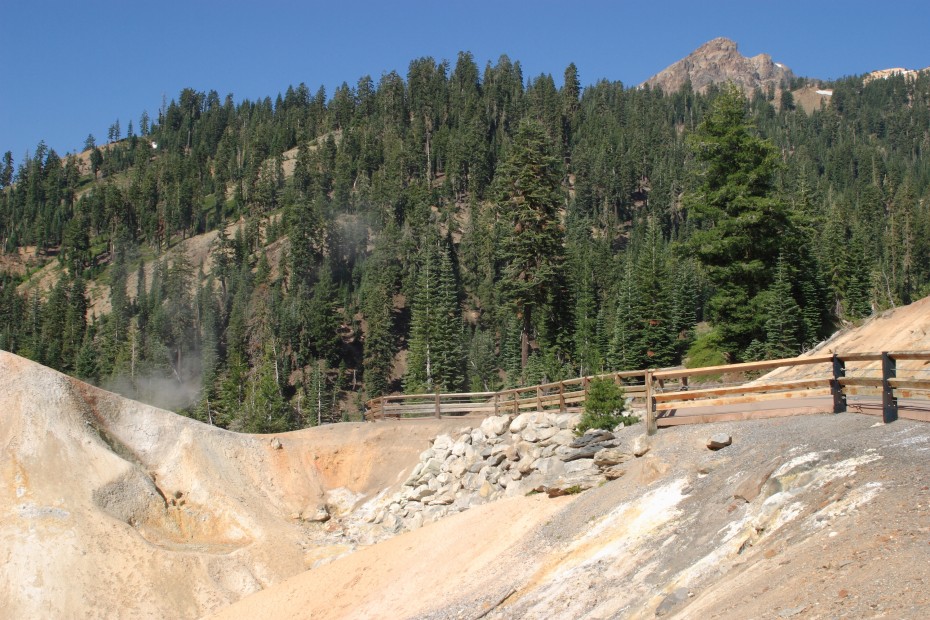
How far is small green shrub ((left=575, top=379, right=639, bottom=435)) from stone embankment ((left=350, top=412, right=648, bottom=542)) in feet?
2.54

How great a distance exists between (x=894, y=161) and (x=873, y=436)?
181m

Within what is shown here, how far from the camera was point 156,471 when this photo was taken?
82.0 ft

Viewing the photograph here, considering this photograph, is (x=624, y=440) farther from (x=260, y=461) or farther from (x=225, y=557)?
(x=260, y=461)

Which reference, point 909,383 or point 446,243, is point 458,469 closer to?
point 909,383

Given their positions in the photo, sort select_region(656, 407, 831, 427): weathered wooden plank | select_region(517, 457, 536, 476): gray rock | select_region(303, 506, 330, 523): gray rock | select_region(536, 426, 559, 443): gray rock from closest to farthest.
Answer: select_region(656, 407, 831, 427): weathered wooden plank → select_region(517, 457, 536, 476): gray rock → select_region(536, 426, 559, 443): gray rock → select_region(303, 506, 330, 523): gray rock

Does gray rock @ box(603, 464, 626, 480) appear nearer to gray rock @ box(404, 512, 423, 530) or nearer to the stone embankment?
the stone embankment

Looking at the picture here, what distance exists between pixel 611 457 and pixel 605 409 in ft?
9.17

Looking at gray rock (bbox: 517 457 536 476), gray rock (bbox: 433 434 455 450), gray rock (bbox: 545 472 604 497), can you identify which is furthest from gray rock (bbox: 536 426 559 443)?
gray rock (bbox: 433 434 455 450)

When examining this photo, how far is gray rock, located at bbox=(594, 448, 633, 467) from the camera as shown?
640 inches

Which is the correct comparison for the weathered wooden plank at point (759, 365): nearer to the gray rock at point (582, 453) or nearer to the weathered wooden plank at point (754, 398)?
the weathered wooden plank at point (754, 398)

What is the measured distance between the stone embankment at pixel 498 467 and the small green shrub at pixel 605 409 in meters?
0.77

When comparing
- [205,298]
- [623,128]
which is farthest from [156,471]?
[623,128]

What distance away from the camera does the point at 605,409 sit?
18969 millimetres

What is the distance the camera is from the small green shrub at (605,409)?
18906 mm
